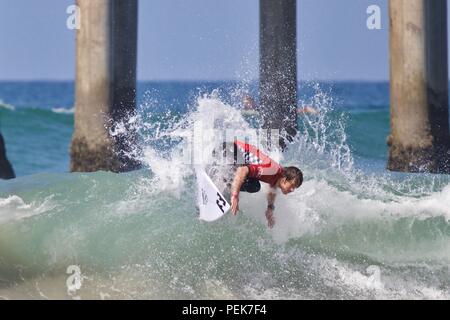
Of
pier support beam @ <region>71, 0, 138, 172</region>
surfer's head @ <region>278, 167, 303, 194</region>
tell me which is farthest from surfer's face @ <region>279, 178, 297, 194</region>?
pier support beam @ <region>71, 0, 138, 172</region>

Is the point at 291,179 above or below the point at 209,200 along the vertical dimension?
above

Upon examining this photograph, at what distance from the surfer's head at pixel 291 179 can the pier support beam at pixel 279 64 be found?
698 centimetres

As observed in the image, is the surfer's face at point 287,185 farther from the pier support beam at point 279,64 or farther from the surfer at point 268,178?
the pier support beam at point 279,64

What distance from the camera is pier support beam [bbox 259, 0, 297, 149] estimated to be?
16484mm

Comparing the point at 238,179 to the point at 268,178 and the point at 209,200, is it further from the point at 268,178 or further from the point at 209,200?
the point at 209,200

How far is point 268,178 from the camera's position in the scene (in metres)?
9.64

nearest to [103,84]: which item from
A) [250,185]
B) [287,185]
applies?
[250,185]

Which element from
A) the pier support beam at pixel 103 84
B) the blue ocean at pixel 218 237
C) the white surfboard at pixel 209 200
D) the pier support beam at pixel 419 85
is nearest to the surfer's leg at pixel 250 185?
the white surfboard at pixel 209 200

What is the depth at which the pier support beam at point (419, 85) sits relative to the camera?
15.1 m

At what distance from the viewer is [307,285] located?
964cm

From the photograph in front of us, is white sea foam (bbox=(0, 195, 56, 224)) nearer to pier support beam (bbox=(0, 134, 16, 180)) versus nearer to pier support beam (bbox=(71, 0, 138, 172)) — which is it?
pier support beam (bbox=(71, 0, 138, 172))

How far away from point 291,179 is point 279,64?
7751mm
